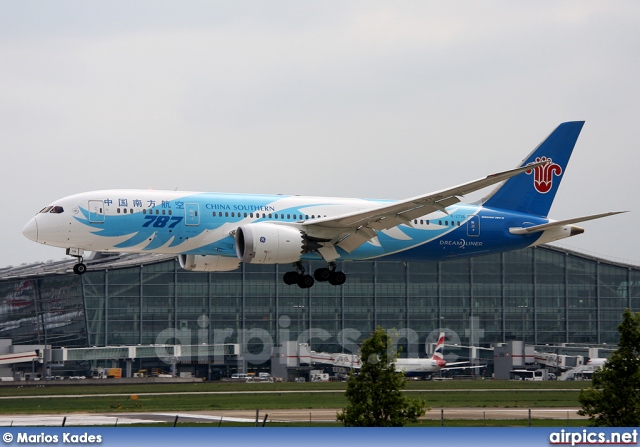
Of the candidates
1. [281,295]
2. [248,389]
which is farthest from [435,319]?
[248,389]

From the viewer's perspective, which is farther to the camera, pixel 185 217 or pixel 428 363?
pixel 428 363

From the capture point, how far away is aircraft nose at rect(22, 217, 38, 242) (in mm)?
51469

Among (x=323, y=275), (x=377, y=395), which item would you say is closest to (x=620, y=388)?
(x=377, y=395)

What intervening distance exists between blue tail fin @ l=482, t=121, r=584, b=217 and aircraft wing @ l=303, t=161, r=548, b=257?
9.56 m

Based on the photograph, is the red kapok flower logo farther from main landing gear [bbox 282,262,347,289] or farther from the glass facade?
the glass facade

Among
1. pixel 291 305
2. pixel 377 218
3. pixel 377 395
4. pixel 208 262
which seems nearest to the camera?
A: pixel 377 395

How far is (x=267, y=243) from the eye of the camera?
52000 mm

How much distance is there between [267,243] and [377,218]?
19.6 feet

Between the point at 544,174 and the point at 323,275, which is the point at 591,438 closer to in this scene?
the point at 323,275

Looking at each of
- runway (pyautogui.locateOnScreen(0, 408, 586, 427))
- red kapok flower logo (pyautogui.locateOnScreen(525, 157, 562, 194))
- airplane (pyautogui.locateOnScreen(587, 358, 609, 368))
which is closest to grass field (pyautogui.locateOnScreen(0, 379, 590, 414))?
runway (pyautogui.locateOnScreen(0, 408, 586, 427))

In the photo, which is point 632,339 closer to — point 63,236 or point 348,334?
point 63,236

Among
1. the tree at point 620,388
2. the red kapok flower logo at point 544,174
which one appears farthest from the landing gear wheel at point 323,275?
the tree at point 620,388

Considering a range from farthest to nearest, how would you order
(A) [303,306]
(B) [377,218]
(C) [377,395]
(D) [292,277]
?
(A) [303,306], (D) [292,277], (B) [377,218], (C) [377,395]

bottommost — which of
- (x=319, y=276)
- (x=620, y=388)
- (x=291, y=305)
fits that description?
(x=620, y=388)
